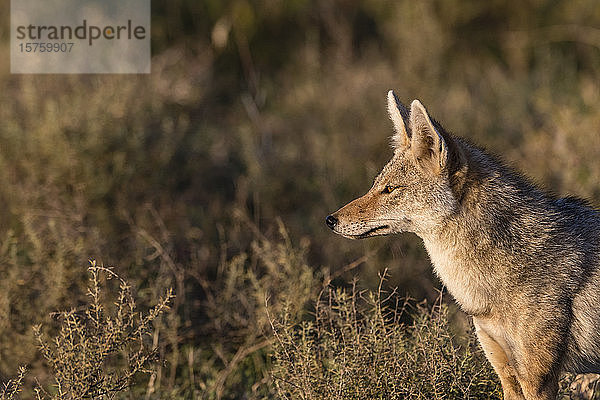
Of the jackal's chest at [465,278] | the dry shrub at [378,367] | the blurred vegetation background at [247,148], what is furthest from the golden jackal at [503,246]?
the blurred vegetation background at [247,148]

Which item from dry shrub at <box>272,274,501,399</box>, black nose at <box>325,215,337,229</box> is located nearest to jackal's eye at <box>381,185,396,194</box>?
black nose at <box>325,215,337,229</box>

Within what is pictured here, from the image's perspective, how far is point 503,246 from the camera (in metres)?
3.89

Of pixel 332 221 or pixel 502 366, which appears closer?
pixel 502 366

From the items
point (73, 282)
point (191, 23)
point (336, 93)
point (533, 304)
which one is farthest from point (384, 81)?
point (533, 304)

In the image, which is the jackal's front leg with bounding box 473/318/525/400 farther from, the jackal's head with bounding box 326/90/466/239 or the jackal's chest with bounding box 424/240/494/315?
the jackal's head with bounding box 326/90/466/239

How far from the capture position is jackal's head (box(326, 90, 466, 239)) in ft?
13.0

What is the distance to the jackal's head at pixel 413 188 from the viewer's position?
13.0 feet

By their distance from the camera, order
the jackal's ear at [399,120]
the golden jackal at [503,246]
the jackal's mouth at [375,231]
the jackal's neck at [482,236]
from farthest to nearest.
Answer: the jackal's ear at [399,120]
the jackal's mouth at [375,231]
the jackal's neck at [482,236]
the golden jackal at [503,246]

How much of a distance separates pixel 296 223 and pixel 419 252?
→ 1.21 m

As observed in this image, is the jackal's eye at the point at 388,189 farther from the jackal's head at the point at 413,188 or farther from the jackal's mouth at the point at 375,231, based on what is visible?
the jackal's mouth at the point at 375,231

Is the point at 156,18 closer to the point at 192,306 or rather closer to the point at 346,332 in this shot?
the point at 192,306

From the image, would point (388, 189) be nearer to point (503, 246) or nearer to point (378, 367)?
point (503, 246)

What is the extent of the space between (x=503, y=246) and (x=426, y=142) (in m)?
0.66

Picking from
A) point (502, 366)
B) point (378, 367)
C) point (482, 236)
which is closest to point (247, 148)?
point (378, 367)
